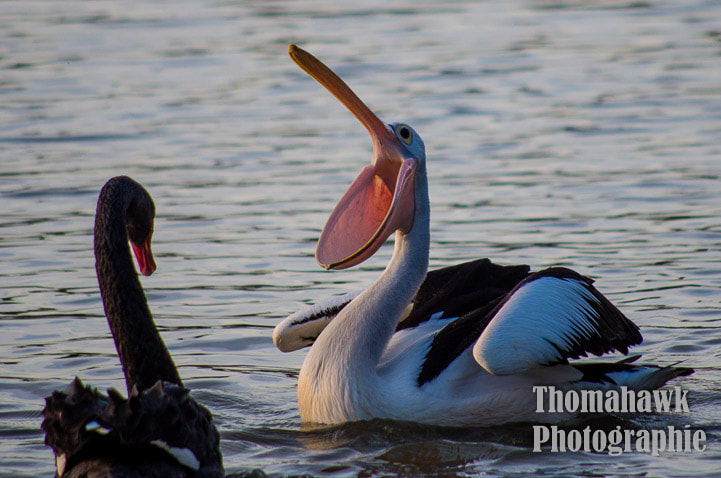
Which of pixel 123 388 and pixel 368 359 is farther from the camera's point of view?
pixel 123 388

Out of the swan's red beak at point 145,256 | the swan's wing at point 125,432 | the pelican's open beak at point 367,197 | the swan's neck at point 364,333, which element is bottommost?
the swan's wing at point 125,432

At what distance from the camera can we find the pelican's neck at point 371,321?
5.96 metres

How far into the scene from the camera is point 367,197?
21.2ft

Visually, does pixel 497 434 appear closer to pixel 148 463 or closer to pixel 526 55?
pixel 148 463

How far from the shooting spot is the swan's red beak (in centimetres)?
579

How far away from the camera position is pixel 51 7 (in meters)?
20.7

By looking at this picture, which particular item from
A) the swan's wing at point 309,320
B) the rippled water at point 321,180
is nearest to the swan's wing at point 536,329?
the rippled water at point 321,180

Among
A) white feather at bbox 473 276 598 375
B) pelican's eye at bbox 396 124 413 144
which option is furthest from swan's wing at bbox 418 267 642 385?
pelican's eye at bbox 396 124 413 144

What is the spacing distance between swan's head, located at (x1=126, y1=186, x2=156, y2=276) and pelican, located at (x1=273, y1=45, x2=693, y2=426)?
895 millimetres

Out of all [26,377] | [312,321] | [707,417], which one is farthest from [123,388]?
[707,417]

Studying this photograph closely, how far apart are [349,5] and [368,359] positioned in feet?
51.3

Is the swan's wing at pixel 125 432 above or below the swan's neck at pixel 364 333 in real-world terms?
below

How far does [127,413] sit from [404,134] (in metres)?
2.26

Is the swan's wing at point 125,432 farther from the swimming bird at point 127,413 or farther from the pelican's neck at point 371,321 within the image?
the pelican's neck at point 371,321
